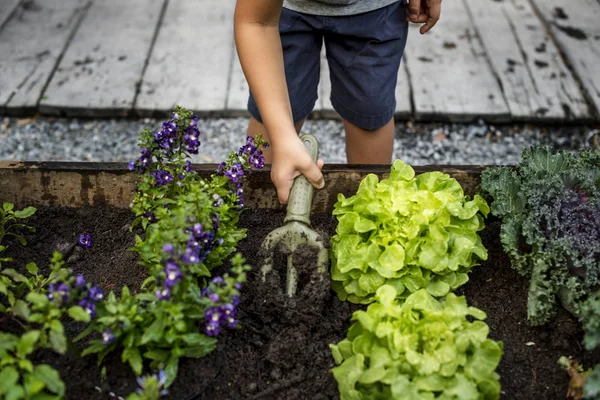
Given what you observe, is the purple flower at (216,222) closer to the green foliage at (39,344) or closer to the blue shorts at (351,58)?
the green foliage at (39,344)

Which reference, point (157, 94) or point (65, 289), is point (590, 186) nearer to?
point (65, 289)

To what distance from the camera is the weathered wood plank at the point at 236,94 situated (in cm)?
311

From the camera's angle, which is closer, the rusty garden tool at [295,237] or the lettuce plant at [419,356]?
the lettuce plant at [419,356]

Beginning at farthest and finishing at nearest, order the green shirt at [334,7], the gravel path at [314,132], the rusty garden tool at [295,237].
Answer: the gravel path at [314,132] < the green shirt at [334,7] < the rusty garden tool at [295,237]

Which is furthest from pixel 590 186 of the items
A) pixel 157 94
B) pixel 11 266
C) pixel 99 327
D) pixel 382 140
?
pixel 157 94

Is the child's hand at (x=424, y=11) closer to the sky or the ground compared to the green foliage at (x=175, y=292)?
closer to the sky

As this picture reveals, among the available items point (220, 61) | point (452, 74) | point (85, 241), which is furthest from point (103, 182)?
point (452, 74)

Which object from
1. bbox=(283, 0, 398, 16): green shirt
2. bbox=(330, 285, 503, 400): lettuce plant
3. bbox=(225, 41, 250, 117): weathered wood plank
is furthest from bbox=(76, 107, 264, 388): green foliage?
bbox=(225, 41, 250, 117): weathered wood plank

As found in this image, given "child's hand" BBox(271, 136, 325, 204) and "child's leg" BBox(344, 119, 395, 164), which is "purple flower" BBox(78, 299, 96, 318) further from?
"child's leg" BBox(344, 119, 395, 164)

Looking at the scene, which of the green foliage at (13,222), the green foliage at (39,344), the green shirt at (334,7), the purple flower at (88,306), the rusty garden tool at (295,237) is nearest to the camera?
the green foliage at (39,344)

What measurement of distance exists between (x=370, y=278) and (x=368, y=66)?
0.80 meters

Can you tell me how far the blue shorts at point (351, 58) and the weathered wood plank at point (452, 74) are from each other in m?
0.95

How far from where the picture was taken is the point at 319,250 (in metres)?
1.56

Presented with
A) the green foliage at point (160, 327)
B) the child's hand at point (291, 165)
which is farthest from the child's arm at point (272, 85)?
the green foliage at point (160, 327)
